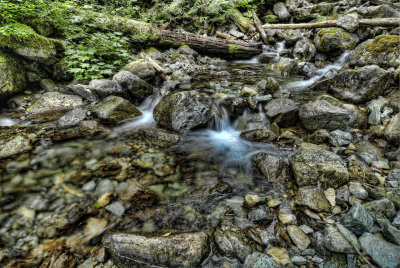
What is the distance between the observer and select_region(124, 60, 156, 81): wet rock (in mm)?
5988

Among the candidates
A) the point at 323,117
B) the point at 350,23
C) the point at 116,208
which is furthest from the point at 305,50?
the point at 116,208

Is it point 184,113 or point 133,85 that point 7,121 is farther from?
point 184,113

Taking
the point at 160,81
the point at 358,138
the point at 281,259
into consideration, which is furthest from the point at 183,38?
the point at 281,259

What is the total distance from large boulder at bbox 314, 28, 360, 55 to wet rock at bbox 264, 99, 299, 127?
6013mm

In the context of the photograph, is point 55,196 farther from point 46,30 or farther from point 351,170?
point 46,30

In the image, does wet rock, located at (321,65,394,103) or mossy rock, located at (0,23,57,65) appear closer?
wet rock, located at (321,65,394,103)

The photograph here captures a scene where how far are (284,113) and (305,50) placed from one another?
6863mm

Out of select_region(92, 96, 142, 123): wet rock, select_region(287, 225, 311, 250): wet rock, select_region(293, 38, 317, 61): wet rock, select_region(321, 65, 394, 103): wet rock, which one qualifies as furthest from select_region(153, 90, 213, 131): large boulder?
select_region(293, 38, 317, 61): wet rock

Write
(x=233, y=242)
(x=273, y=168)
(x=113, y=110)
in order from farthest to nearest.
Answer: (x=113, y=110) < (x=273, y=168) < (x=233, y=242)

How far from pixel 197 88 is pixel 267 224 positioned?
512 cm

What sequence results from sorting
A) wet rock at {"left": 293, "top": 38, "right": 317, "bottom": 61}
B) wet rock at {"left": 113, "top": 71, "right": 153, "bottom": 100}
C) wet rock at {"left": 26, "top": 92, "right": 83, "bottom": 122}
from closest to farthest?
1. wet rock at {"left": 26, "top": 92, "right": 83, "bottom": 122}
2. wet rock at {"left": 113, "top": 71, "right": 153, "bottom": 100}
3. wet rock at {"left": 293, "top": 38, "right": 317, "bottom": 61}

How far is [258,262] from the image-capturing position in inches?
66.7

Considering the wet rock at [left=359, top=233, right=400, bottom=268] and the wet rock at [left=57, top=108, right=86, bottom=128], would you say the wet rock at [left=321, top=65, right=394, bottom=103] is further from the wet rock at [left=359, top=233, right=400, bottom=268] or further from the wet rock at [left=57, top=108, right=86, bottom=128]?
the wet rock at [left=57, top=108, right=86, bottom=128]

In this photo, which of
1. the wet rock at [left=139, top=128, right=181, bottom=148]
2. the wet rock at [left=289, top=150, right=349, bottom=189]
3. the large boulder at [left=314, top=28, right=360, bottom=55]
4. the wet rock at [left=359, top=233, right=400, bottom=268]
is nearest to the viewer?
the wet rock at [left=359, top=233, right=400, bottom=268]
